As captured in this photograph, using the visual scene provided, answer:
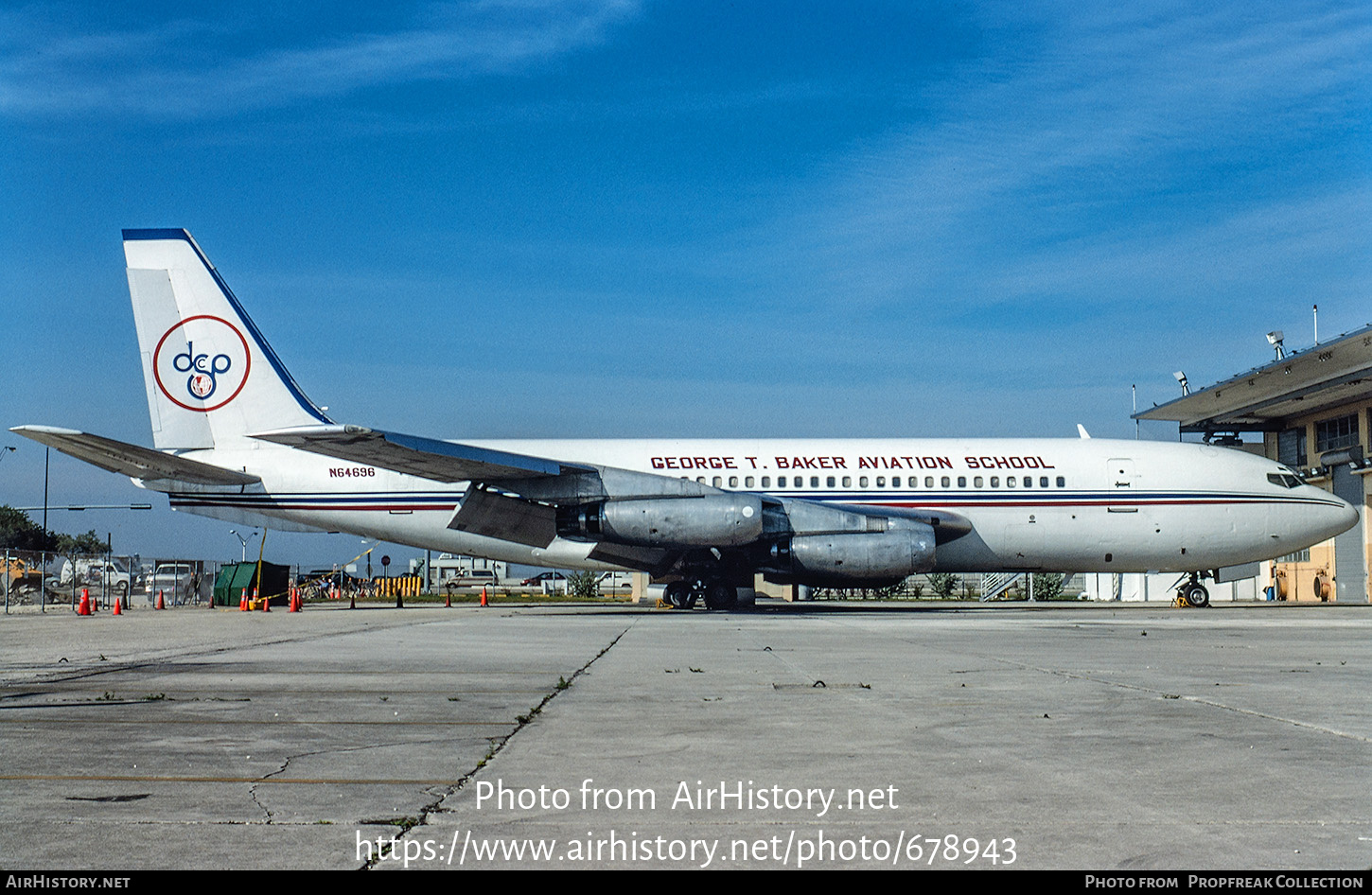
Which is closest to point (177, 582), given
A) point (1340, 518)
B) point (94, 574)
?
point (94, 574)

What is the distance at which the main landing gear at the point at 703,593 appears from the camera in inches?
970

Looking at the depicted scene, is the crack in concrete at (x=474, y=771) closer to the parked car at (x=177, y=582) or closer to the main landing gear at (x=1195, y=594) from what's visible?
the main landing gear at (x=1195, y=594)

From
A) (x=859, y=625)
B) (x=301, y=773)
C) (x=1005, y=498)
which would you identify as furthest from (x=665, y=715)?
(x=1005, y=498)

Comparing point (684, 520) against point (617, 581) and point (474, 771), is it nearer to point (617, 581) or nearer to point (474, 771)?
point (474, 771)

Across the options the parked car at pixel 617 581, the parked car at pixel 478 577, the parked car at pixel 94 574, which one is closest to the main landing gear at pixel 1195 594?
the parked car at pixel 94 574

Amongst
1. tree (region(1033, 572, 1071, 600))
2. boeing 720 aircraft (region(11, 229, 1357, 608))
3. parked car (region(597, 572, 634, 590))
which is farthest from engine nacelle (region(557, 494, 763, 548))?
parked car (region(597, 572, 634, 590))

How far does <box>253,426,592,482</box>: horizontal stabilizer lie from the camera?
2025 centimetres

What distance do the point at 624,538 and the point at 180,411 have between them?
1121 centimetres

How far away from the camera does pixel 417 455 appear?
21703mm

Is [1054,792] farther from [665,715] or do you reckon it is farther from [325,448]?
[325,448]

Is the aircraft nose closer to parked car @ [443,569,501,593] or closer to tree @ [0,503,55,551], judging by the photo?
parked car @ [443,569,501,593]

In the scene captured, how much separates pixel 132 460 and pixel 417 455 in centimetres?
693

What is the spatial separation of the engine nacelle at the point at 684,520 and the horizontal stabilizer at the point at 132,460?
8.94 m

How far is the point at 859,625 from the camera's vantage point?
18.0 m
